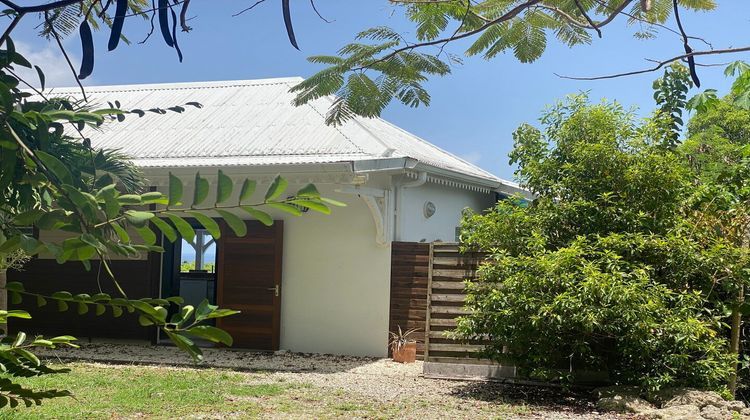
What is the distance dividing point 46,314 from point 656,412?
31.4ft

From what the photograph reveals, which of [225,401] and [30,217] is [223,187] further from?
[225,401]

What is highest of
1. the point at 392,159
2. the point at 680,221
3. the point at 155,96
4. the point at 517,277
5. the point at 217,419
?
the point at 155,96

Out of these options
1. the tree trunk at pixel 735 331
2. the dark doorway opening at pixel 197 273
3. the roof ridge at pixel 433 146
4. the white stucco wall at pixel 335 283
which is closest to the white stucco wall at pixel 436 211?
the white stucco wall at pixel 335 283

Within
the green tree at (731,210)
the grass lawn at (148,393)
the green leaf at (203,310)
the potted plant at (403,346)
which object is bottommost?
the grass lawn at (148,393)

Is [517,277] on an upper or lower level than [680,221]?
lower

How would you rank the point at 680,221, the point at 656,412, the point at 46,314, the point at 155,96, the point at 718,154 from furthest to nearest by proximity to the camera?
the point at 155,96, the point at 718,154, the point at 46,314, the point at 680,221, the point at 656,412

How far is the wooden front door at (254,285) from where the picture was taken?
12094 mm

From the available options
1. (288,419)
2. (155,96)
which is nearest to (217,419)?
(288,419)

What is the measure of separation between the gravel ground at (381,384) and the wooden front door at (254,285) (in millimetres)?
317

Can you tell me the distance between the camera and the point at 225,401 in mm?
7832

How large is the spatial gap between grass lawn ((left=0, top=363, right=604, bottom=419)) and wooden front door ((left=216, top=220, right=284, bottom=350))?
2378 millimetres

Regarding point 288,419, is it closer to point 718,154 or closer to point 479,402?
Result: point 479,402

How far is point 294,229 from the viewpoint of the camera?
40.4 feet

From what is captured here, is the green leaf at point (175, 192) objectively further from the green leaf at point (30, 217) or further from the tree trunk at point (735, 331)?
the tree trunk at point (735, 331)
